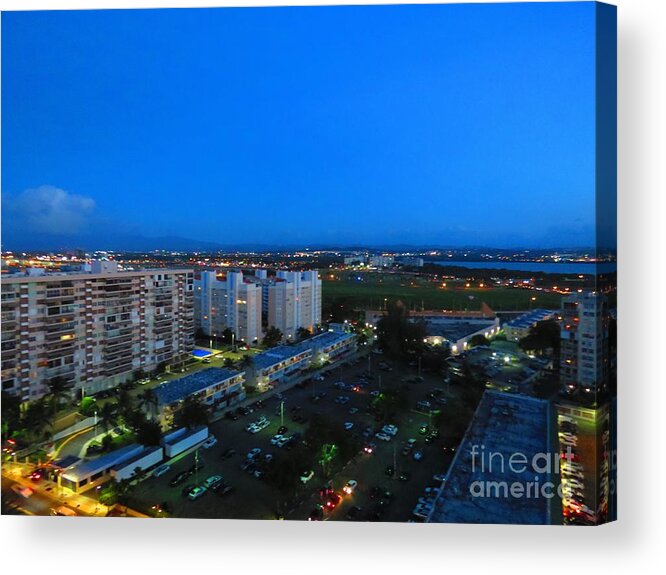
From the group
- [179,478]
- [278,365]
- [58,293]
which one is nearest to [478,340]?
[278,365]

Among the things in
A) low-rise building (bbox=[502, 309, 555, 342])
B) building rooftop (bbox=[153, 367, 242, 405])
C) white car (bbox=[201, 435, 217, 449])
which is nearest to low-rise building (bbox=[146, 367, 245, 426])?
building rooftop (bbox=[153, 367, 242, 405])

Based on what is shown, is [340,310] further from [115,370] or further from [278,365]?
[115,370]

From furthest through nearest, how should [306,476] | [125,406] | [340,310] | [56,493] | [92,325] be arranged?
1. [92,325]
2. [340,310]
3. [125,406]
4. [306,476]
5. [56,493]

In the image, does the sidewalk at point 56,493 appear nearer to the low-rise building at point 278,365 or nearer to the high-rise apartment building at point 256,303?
the low-rise building at point 278,365

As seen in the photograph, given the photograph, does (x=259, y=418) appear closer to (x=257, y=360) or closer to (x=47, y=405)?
(x=257, y=360)

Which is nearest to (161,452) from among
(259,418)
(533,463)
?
(259,418)

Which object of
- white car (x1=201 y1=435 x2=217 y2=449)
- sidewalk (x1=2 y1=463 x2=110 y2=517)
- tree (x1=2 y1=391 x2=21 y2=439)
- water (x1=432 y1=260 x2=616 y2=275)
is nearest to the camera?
water (x1=432 y1=260 x2=616 y2=275)

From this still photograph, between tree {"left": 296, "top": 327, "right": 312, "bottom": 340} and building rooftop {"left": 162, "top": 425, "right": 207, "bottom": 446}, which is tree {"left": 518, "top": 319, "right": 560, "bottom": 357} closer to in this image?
tree {"left": 296, "top": 327, "right": 312, "bottom": 340}

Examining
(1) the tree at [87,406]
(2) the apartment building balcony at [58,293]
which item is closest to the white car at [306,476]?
(1) the tree at [87,406]
